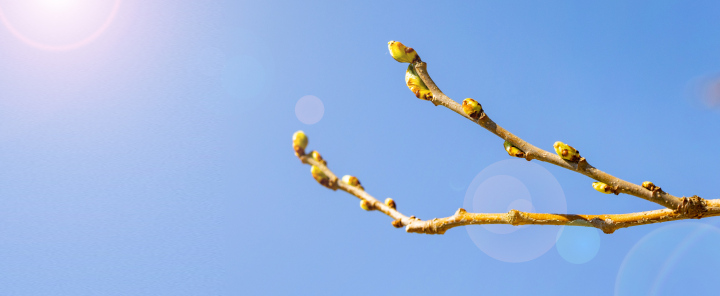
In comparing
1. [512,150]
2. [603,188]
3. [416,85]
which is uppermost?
[416,85]

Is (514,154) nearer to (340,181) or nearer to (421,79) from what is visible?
(421,79)

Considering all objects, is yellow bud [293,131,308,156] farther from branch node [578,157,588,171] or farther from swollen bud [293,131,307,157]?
branch node [578,157,588,171]

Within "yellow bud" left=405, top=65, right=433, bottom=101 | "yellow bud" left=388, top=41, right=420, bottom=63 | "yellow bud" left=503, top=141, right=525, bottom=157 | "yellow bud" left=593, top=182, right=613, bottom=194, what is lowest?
"yellow bud" left=593, top=182, right=613, bottom=194

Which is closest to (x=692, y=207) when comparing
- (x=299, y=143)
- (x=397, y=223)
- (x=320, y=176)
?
(x=397, y=223)

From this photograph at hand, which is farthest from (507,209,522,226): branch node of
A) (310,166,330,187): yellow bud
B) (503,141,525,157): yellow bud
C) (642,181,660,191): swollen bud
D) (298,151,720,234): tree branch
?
(310,166,330,187): yellow bud

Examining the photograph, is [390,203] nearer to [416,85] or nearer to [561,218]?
[416,85]

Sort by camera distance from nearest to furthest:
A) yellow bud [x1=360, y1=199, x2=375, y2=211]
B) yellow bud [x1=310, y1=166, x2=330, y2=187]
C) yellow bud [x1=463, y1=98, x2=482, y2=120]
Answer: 1. yellow bud [x1=463, y1=98, x2=482, y2=120]
2. yellow bud [x1=310, y1=166, x2=330, y2=187]
3. yellow bud [x1=360, y1=199, x2=375, y2=211]
